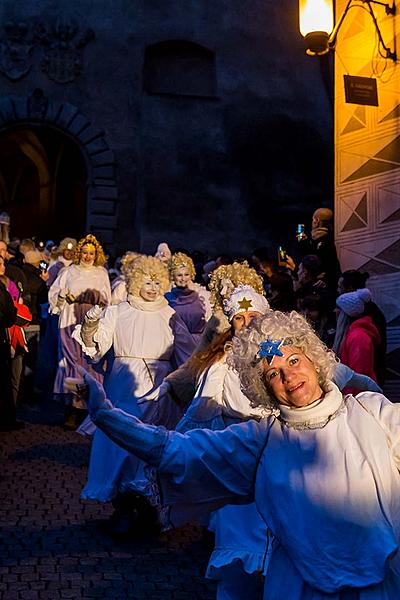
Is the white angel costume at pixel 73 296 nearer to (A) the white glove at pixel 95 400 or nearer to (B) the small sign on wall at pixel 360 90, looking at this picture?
(B) the small sign on wall at pixel 360 90

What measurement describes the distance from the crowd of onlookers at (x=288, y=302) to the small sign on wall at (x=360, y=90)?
1.69 m

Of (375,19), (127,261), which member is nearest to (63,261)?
(127,261)

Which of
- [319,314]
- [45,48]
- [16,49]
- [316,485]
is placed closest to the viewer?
[316,485]

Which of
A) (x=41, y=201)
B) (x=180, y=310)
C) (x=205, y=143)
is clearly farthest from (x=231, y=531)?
(x=41, y=201)

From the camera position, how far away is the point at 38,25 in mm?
23000

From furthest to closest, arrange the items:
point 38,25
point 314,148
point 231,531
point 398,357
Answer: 1. point 314,148
2. point 38,25
3. point 398,357
4. point 231,531

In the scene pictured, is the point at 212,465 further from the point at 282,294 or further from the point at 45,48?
the point at 45,48

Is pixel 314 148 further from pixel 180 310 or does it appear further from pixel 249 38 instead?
pixel 180 310

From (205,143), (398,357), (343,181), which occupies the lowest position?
(398,357)

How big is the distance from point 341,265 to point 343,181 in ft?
3.34

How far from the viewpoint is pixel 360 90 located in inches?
413

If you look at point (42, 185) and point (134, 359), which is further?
point (42, 185)

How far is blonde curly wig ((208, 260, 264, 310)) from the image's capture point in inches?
254

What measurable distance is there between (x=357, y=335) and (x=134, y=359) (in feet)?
6.43
